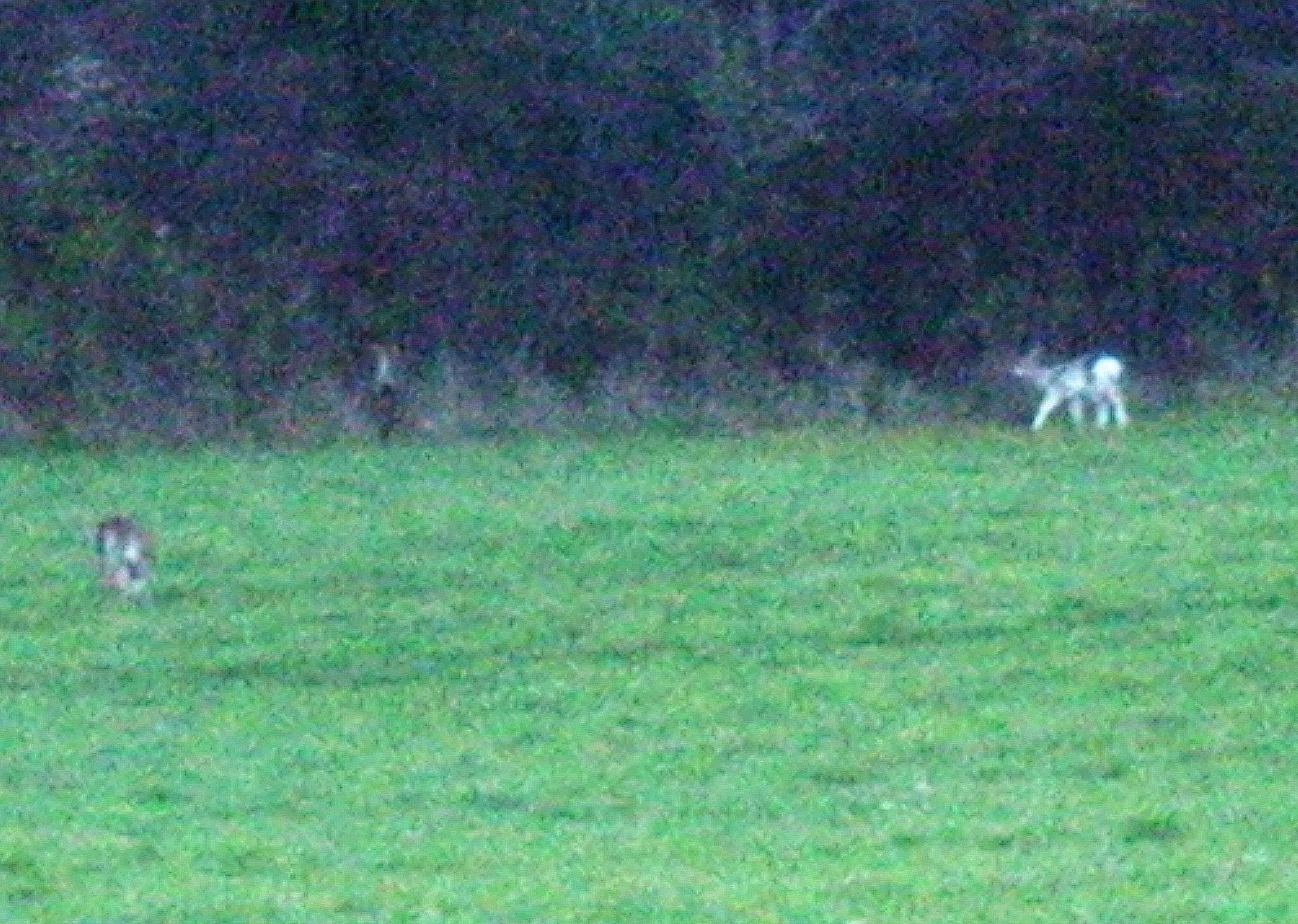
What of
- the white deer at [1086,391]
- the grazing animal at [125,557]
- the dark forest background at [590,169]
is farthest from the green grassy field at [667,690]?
the dark forest background at [590,169]

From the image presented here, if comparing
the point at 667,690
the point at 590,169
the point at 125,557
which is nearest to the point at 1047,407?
the point at 590,169

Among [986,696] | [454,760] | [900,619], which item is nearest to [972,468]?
[900,619]

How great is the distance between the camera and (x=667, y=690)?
53.3 ft

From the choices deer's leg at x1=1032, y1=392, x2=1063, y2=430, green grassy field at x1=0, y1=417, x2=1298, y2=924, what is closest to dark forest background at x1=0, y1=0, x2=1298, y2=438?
deer's leg at x1=1032, y1=392, x2=1063, y2=430

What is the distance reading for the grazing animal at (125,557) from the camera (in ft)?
62.9

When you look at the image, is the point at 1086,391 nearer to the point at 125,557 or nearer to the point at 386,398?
the point at 386,398

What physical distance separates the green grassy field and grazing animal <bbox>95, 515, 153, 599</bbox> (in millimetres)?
188

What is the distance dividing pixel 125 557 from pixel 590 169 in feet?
43.6

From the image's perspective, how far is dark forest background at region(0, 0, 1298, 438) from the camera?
31031 mm

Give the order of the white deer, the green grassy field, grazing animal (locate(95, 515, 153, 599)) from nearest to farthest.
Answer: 1. the green grassy field
2. grazing animal (locate(95, 515, 153, 599))
3. the white deer

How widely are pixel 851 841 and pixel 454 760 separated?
8.78 feet

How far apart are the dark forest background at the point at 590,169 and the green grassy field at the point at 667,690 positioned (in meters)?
5.80

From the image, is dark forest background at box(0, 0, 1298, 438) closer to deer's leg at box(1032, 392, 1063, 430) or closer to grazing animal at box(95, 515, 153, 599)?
deer's leg at box(1032, 392, 1063, 430)

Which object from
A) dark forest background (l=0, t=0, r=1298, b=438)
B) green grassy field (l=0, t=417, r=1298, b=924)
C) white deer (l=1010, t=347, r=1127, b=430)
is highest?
dark forest background (l=0, t=0, r=1298, b=438)
